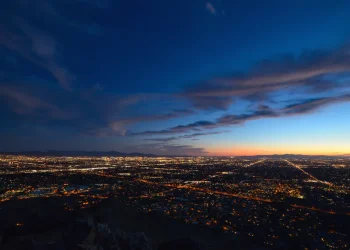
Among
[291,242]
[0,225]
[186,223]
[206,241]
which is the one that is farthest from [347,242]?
[0,225]

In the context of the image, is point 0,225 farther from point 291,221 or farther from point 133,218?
point 291,221

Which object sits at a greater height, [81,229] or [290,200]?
[81,229]

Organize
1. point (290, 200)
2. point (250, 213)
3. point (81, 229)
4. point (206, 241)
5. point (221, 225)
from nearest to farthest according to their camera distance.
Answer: point (81, 229)
point (206, 241)
point (221, 225)
point (250, 213)
point (290, 200)

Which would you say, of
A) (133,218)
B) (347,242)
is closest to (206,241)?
(133,218)

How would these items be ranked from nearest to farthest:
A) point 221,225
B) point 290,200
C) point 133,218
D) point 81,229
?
point 81,229
point 221,225
point 133,218
point 290,200

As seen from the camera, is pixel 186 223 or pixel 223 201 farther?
pixel 223 201

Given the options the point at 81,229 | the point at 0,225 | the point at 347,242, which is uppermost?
the point at 81,229

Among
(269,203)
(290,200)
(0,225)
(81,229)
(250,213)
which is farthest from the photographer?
(290,200)

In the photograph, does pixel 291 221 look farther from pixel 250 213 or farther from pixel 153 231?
pixel 153 231

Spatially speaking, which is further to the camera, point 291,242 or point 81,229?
point 291,242
